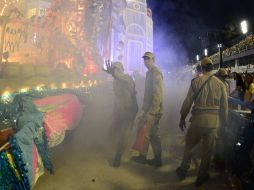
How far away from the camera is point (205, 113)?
5.00 metres

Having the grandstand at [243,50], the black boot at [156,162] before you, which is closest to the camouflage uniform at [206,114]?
the black boot at [156,162]

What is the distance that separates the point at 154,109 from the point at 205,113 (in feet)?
4.02

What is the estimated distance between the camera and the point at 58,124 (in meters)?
6.42

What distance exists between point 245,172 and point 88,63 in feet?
48.5

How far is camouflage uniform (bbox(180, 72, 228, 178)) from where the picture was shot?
4977 mm

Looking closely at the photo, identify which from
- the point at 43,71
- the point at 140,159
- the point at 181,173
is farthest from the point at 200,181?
the point at 43,71

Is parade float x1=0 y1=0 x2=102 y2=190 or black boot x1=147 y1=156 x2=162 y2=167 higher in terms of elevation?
parade float x1=0 y1=0 x2=102 y2=190

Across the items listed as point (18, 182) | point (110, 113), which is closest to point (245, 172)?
point (18, 182)

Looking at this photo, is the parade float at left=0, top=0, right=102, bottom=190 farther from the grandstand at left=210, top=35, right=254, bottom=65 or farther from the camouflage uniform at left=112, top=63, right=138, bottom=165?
the grandstand at left=210, top=35, right=254, bottom=65

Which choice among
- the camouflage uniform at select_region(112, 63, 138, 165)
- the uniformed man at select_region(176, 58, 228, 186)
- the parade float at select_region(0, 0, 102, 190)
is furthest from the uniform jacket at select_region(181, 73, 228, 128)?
the parade float at select_region(0, 0, 102, 190)

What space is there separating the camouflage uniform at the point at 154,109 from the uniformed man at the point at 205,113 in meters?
0.84

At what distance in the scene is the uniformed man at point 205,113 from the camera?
4.97 meters

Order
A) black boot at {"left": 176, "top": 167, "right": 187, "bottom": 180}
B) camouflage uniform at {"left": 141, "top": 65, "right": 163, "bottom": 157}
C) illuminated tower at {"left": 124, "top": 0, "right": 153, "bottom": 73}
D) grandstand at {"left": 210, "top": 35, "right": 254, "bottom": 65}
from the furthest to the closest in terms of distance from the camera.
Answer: illuminated tower at {"left": 124, "top": 0, "right": 153, "bottom": 73}, grandstand at {"left": 210, "top": 35, "right": 254, "bottom": 65}, camouflage uniform at {"left": 141, "top": 65, "right": 163, "bottom": 157}, black boot at {"left": 176, "top": 167, "right": 187, "bottom": 180}

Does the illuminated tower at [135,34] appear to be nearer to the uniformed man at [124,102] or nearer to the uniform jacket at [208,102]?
the uniformed man at [124,102]
